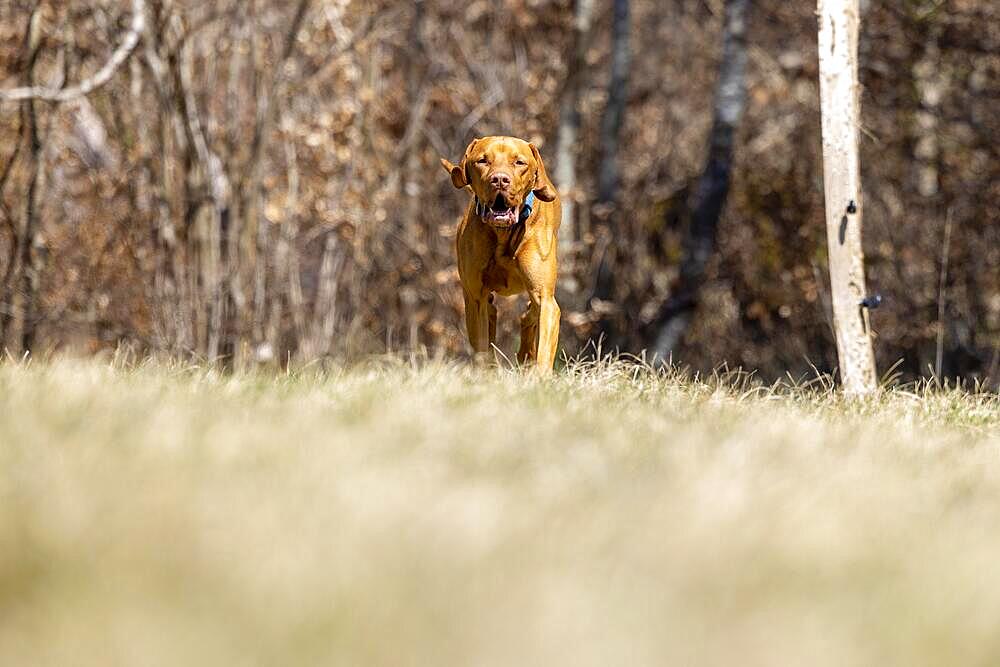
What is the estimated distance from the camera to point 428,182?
12.3m

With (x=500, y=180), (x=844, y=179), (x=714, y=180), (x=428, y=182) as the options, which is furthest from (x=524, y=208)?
(x=714, y=180)

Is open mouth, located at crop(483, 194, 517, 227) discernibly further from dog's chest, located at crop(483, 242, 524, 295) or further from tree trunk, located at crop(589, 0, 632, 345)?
tree trunk, located at crop(589, 0, 632, 345)

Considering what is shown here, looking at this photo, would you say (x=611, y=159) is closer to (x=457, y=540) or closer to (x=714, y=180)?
(x=714, y=180)

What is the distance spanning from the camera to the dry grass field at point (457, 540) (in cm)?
213

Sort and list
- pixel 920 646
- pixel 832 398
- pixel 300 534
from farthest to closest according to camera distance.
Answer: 1. pixel 832 398
2. pixel 300 534
3. pixel 920 646

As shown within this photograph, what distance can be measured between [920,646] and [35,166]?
9.53 meters

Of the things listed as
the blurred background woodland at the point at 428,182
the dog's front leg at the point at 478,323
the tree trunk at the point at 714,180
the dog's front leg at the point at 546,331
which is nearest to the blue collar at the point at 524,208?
the dog's front leg at the point at 546,331

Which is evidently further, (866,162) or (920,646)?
(866,162)

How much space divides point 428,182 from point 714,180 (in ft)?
8.18

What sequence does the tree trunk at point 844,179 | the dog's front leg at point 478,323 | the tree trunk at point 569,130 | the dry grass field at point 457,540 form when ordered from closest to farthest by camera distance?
the dry grass field at point 457,540
the dog's front leg at point 478,323
the tree trunk at point 844,179
the tree trunk at point 569,130

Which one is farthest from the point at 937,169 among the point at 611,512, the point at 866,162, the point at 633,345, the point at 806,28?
the point at 611,512

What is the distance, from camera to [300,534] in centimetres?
248

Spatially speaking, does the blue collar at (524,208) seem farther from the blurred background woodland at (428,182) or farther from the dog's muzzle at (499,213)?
the blurred background woodland at (428,182)

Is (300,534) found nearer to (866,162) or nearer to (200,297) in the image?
(200,297)
